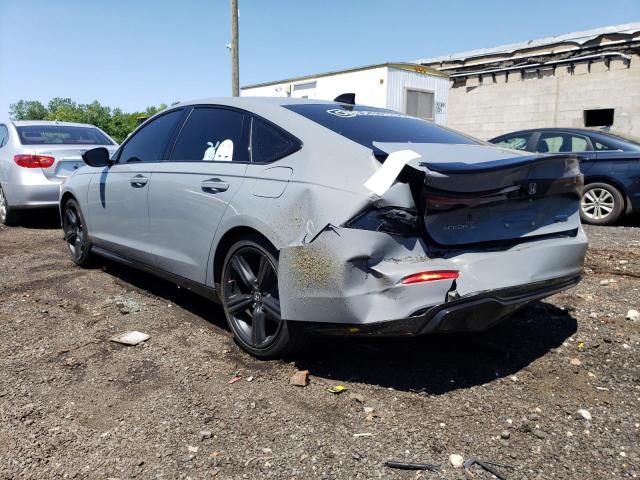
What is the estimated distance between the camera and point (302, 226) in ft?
8.86

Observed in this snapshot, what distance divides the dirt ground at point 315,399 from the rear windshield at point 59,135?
168 inches

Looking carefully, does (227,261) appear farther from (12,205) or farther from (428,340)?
(12,205)

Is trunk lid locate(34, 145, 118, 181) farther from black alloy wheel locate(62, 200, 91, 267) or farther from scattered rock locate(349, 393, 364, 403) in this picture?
scattered rock locate(349, 393, 364, 403)

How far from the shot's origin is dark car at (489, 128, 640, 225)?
7.45 m

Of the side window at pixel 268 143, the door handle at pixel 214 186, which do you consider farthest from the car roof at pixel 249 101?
the door handle at pixel 214 186

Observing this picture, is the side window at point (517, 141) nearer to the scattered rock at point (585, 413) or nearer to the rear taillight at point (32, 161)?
the scattered rock at point (585, 413)

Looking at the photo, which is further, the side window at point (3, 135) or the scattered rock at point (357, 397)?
the side window at point (3, 135)

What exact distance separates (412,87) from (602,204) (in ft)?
24.9

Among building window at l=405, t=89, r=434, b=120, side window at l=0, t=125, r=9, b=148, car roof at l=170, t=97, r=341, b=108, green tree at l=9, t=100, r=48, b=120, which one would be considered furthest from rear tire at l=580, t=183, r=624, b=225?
green tree at l=9, t=100, r=48, b=120

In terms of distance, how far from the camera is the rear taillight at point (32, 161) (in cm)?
726

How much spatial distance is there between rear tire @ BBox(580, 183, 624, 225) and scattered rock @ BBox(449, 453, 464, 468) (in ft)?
21.1

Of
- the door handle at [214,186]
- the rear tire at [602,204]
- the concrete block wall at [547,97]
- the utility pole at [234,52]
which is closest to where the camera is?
the door handle at [214,186]

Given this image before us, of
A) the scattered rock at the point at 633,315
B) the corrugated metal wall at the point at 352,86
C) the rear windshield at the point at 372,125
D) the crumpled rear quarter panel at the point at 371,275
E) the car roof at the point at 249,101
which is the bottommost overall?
the scattered rock at the point at 633,315

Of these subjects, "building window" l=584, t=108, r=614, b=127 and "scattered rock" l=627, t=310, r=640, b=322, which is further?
"building window" l=584, t=108, r=614, b=127
